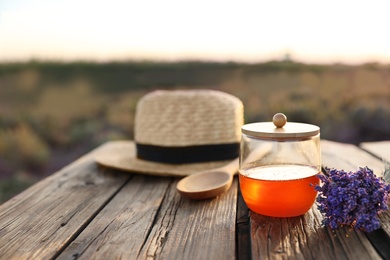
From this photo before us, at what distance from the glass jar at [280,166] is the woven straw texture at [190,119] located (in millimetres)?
675

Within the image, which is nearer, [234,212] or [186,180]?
[234,212]

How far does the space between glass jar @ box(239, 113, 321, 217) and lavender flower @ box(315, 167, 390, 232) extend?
64 mm

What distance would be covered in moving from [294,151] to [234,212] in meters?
0.25

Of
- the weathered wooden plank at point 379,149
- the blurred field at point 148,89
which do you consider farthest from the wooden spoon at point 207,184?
the blurred field at point 148,89

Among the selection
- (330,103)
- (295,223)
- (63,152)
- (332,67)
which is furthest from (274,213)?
(332,67)

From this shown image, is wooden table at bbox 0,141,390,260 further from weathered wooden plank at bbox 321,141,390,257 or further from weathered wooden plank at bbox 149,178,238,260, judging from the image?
weathered wooden plank at bbox 321,141,390,257

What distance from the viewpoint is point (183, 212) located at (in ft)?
4.26

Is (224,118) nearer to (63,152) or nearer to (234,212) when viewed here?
(234,212)

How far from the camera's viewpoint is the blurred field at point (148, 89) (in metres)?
5.52

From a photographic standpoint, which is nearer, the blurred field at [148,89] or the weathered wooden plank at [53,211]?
the weathered wooden plank at [53,211]

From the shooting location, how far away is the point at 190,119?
6.42ft

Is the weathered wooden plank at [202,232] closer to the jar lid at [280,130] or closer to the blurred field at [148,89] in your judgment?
the jar lid at [280,130]

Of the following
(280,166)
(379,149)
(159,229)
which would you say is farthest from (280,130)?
(379,149)

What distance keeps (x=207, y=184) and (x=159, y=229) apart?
389 millimetres
